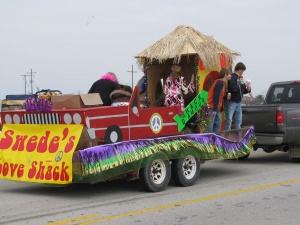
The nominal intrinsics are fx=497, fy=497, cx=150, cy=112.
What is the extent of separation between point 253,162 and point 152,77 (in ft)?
10.5

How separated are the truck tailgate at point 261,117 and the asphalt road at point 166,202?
1.44 metres

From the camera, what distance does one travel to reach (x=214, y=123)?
9.97 m

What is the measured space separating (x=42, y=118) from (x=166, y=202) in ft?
7.88

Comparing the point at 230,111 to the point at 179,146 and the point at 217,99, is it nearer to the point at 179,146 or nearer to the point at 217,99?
the point at 217,99

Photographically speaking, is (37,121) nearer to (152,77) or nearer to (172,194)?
(172,194)

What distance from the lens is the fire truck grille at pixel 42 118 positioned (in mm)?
7805

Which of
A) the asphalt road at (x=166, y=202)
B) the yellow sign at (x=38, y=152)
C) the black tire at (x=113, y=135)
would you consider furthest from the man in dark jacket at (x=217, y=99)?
the yellow sign at (x=38, y=152)

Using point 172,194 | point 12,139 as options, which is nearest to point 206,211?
point 172,194

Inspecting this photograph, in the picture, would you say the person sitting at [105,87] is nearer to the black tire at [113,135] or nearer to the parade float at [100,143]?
the parade float at [100,143]

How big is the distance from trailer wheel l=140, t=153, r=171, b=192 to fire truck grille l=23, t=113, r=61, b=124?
159 centimetres

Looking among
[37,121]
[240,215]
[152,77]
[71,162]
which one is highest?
[152,77]

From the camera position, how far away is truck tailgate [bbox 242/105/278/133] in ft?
36.5

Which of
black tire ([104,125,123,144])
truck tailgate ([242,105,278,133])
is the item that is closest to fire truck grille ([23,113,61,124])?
black tire ([104,125,123,144])

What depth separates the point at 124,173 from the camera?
7.79 meters
